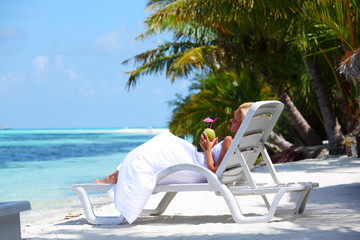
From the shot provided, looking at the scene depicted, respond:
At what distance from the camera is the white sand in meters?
3.71

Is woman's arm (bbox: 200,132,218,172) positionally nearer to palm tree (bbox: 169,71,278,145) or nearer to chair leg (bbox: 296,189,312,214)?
chair leg (bbox: 296,189,312,214)

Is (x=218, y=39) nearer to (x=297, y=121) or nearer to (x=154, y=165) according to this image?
(x=297, y=121)

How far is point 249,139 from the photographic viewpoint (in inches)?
179

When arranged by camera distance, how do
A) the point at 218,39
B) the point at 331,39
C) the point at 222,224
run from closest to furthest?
the point at 222,224 → the point at 331,39 → the point at 218,39

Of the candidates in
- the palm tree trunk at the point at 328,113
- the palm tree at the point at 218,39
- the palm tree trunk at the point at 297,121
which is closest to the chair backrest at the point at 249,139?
the palm tree at the point at 218,39

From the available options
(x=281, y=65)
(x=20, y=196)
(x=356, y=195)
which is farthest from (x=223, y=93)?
(x=356, y=195)

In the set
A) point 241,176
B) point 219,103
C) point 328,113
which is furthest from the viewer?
point 219,103

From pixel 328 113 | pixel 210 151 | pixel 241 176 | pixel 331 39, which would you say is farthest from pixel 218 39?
pixel 210 151

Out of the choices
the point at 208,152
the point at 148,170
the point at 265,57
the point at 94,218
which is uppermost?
the point at 265,57

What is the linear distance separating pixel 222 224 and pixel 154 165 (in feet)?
2.57

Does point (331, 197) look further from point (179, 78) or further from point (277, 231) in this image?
point (179, 78)

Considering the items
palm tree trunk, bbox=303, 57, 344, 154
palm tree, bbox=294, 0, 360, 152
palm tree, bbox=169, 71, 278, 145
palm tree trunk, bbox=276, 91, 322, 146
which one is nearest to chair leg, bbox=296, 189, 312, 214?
palm tree, bbox=294, 0, 360, 152

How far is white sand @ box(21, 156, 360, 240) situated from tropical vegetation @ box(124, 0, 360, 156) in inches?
171

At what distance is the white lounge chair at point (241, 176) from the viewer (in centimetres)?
427
